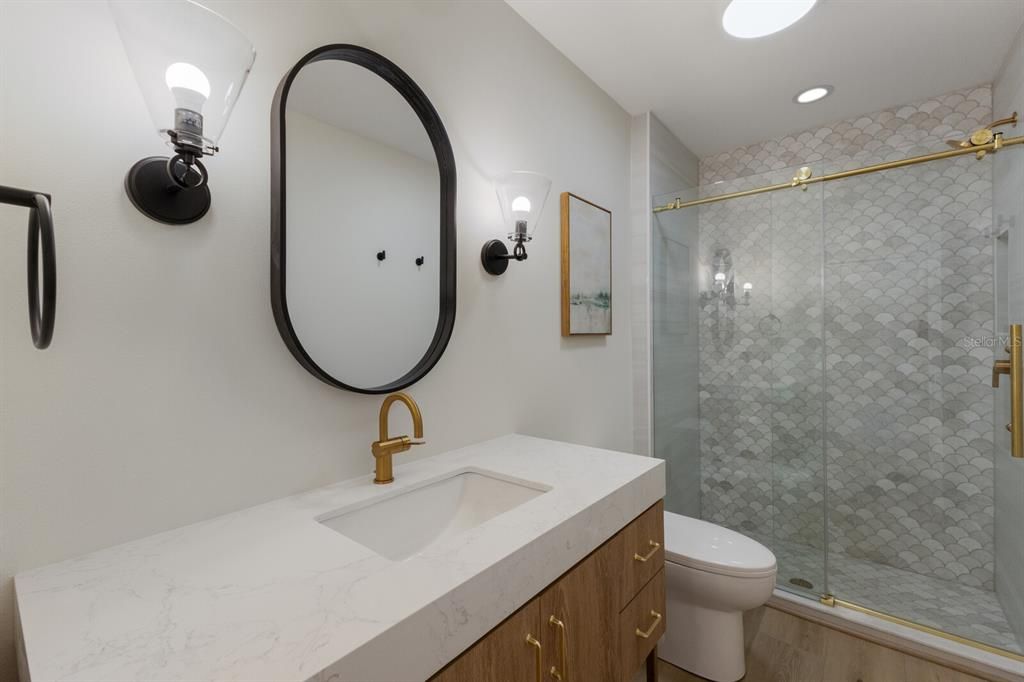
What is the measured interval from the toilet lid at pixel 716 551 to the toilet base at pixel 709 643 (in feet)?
0.68

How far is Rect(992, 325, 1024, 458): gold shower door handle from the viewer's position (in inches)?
64.6

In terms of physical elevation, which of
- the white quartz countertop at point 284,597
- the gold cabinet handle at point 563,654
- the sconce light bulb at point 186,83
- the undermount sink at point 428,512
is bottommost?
the gold cabinet handle at point 563,654

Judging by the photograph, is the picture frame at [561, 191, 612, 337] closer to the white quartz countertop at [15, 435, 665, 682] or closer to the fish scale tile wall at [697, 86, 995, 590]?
the fish scale tile wall at [697, 86, 995, 590]

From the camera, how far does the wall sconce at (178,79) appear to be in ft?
2.42

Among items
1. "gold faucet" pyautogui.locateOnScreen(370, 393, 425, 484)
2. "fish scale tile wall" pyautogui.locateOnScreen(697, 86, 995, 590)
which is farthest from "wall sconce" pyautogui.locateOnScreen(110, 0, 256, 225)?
"fish scale tile wall" pyautogui.locateOnScreen(697, 86, 995, 590)

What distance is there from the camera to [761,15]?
167cm

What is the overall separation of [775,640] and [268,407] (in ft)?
6.86

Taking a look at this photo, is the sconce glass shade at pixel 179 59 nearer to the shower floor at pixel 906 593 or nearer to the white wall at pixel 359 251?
the white wall at pixel 359 251

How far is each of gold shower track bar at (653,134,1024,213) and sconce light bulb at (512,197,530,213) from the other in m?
1.17

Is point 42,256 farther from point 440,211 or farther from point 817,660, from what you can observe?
point 817,660

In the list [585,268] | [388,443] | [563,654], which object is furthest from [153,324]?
[585,268]

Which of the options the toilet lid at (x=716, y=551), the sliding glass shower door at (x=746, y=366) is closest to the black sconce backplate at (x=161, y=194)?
the toilet lid at (x=716, y=551)

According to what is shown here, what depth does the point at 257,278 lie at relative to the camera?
972mm

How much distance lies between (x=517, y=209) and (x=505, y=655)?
1211 millimetres
